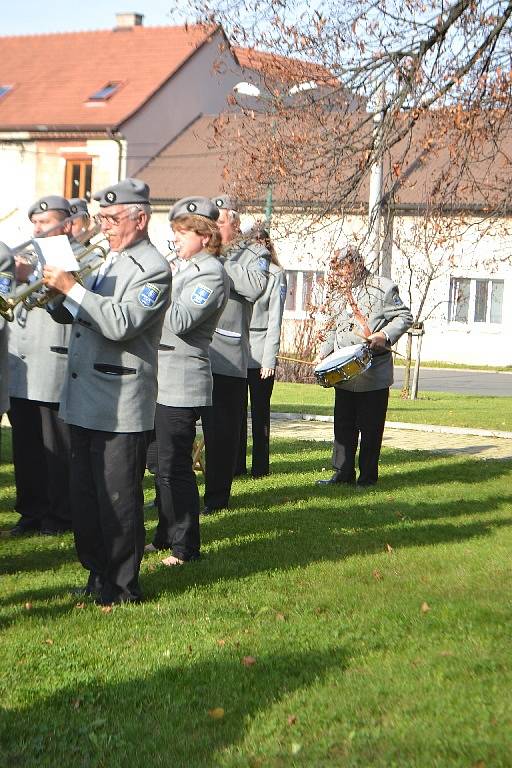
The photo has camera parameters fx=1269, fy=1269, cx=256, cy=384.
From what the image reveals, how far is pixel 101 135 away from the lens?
4103 centimetres

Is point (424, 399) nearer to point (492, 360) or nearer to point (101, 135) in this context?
point (492, 360)

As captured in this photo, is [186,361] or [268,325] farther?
[268,325]

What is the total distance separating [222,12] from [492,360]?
91.3ft

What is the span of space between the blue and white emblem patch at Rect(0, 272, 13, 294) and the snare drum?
406cm

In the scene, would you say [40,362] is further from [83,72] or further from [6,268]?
[83,72]

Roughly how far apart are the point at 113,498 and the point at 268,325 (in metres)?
4.98

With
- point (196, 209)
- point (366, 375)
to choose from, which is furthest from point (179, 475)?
point (366, 375)

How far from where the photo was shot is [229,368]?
9320mm

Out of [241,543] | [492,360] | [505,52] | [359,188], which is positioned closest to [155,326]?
[241,543]

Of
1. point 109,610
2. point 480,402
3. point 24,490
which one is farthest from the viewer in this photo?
point 480,402

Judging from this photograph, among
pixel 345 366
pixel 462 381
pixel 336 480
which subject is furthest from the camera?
pixel 462 381

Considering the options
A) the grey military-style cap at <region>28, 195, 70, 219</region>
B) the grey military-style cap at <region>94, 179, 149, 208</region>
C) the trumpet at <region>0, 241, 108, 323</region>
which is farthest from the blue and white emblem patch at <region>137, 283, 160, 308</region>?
the grey military-style cap at <region>28, 195, 70, 219</region>

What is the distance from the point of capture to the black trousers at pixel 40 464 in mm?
8680

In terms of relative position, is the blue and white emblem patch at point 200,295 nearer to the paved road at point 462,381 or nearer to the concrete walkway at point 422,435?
the concrete walkway at point 422,435
